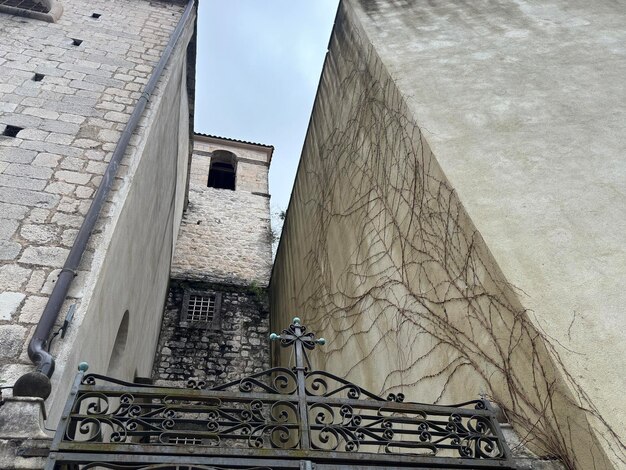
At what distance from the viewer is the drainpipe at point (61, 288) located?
2371 mm

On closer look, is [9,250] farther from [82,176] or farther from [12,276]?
[82,176]

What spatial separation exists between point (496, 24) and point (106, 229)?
4.24 m

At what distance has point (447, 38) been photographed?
5074mm

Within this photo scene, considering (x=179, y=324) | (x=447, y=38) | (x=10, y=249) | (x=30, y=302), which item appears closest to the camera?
(x=30, y=302)

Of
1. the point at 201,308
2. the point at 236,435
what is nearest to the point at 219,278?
the point at 201,308

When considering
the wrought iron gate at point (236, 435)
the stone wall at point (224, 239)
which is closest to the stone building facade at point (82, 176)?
the wrought iron gate at point (236, 435)

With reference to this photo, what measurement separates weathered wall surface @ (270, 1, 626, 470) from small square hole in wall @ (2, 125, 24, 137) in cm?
322

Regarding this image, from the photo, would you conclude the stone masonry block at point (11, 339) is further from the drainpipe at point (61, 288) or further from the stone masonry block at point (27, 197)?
the stone masonry block at point (27, 197)

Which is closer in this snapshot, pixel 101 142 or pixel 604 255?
pixel 604 255

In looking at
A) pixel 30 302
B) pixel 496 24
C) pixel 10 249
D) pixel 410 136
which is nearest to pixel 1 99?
pixel 10 249

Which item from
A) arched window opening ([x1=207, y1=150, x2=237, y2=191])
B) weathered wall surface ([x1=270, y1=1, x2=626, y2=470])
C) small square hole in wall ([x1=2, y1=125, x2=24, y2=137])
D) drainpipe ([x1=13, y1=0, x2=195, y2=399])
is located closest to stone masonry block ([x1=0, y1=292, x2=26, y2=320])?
drainpipe ([x1=13, y1=0, x2=195, y2=399])

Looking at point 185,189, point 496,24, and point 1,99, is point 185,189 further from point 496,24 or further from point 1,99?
point 496,24

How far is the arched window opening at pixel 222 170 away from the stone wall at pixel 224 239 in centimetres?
170

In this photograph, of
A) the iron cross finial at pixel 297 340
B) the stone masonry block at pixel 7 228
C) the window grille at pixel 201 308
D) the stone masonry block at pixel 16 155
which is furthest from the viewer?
A: the window grille at pixel 201 308
